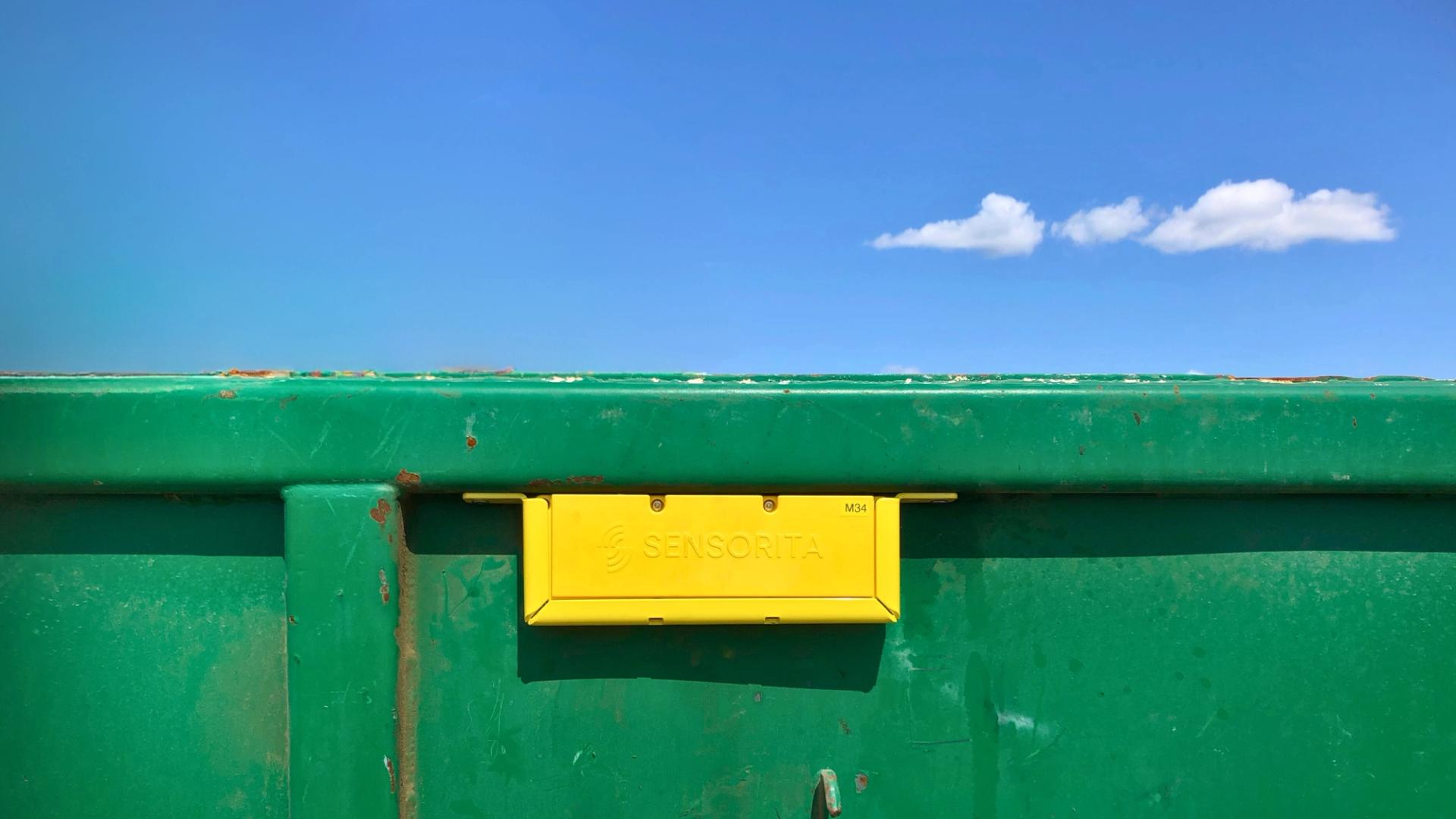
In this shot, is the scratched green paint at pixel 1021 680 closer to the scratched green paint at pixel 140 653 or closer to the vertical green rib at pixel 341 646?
the vertical green rib at pixel 341 646

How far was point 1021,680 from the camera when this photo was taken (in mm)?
1174

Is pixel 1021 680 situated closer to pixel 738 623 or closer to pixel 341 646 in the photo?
pixel 738 623

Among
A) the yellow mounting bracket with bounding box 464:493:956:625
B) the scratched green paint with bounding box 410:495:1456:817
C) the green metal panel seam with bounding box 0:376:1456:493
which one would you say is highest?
the green metal panel seam with bounding box 0:376:1456:493

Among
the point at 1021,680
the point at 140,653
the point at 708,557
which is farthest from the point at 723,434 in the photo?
the point at 140,653

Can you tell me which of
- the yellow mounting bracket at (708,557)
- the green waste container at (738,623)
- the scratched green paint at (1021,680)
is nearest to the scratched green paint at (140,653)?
the green waste container at (738,623)

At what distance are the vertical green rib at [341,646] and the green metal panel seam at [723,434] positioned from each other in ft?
0.16

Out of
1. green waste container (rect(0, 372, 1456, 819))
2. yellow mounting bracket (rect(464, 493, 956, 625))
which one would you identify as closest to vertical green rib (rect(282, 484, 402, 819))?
green waste container (rect(0, 372, 1456, 819))

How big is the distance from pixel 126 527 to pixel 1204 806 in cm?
155

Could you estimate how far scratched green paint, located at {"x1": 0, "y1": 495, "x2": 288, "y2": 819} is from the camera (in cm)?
113

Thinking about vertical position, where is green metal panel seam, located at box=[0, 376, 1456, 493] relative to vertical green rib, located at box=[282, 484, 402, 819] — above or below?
above

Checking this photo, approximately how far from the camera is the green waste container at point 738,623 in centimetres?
110

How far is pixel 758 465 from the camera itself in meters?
1.12

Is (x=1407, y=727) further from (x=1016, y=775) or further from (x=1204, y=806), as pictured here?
(x=1016, y=775)

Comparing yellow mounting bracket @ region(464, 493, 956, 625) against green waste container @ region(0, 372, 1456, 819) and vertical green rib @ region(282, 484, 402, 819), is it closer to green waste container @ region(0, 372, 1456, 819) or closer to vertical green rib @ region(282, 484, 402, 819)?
green waste container @ region(0, 372, 1456, 819)
